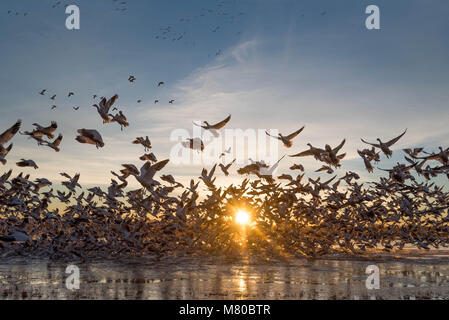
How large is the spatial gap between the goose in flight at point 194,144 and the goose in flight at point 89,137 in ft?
10.8

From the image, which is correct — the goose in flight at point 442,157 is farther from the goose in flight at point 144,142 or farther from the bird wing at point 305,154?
the goose in flight at point 144,142

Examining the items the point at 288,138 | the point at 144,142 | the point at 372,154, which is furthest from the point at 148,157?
the point at 372,154

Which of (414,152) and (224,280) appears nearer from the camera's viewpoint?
(224,280)

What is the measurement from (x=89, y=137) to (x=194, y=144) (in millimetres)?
3952

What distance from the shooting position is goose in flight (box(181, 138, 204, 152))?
15923 millimetres

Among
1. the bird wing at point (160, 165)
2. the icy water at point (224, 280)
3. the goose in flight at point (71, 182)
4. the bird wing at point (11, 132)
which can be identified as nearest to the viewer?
the icy water at point (224, 280)

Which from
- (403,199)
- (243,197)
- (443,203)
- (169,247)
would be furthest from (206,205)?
(443,203)

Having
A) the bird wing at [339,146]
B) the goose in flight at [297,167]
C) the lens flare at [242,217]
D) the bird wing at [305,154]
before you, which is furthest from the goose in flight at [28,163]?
the bird wing at [339,146]

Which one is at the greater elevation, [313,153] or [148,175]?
[313,153]

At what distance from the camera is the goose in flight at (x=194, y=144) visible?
15.9 metres

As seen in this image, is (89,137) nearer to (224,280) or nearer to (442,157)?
(224,280)

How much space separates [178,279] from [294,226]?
10296mm

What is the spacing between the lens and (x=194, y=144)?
16031 mm
